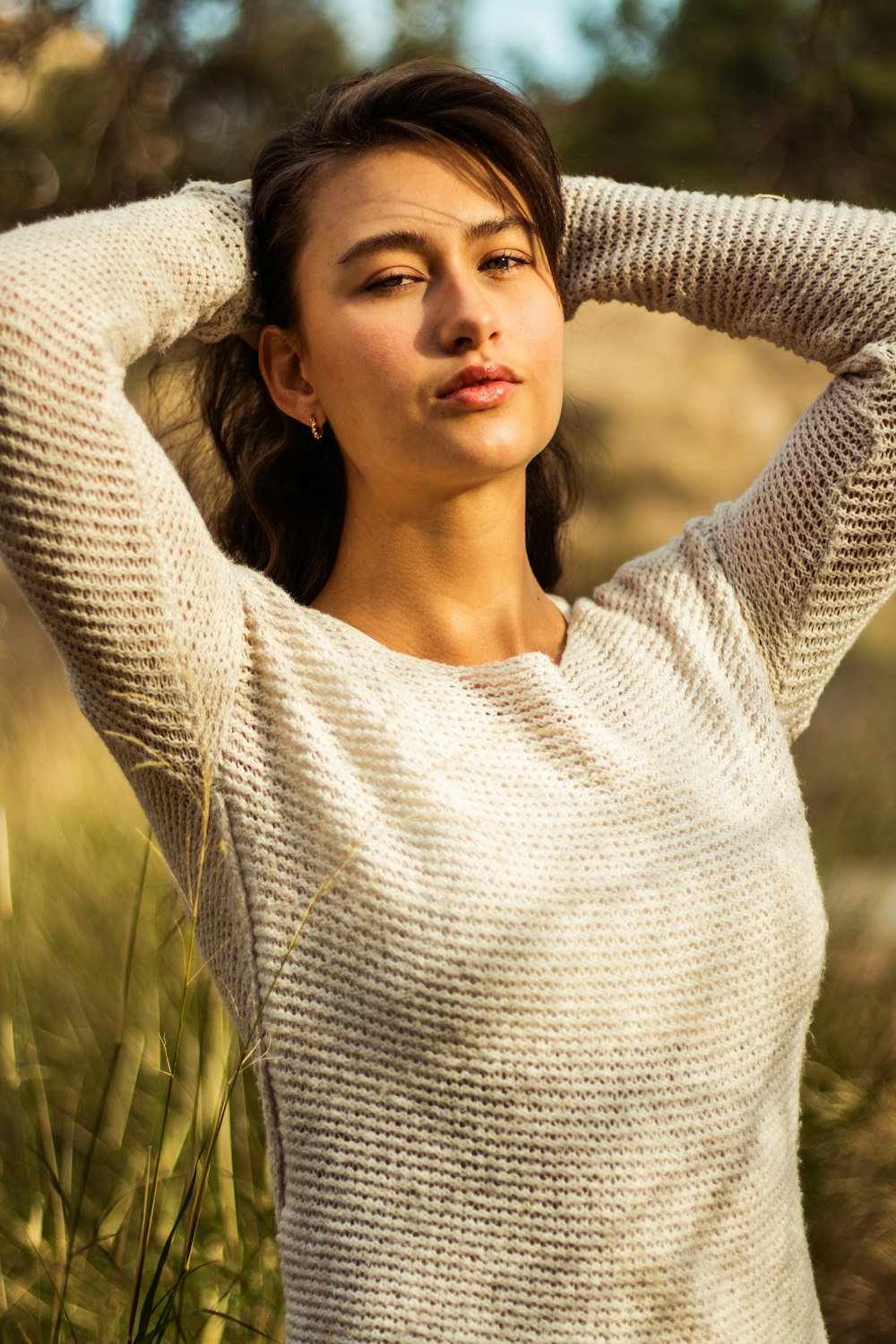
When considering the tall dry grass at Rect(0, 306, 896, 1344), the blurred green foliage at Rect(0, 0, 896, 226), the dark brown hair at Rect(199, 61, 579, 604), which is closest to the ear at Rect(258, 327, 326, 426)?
the dark brown hair at Rect(199, 61, 579, 604)

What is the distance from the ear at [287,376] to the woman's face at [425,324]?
54 mm

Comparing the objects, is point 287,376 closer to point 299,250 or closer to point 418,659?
point 299,250

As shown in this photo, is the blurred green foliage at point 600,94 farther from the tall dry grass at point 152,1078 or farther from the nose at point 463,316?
the nose at point 463,316

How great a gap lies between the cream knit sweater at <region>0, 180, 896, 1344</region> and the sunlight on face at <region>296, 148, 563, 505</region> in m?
0.18

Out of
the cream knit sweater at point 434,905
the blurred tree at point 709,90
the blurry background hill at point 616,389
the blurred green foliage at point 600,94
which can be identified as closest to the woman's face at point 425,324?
the cream knit sweater at point 434,905

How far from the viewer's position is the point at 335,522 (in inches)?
80.6

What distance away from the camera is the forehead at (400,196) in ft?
5.69

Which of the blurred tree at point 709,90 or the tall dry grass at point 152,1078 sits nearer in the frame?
the tall dry grass at point 152,1078

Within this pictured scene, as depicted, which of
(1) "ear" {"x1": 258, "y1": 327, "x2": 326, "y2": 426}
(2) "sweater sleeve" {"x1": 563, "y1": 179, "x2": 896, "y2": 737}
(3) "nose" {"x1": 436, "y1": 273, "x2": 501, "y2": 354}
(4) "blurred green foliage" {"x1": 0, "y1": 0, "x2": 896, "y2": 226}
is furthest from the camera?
(4) "blurred green foliage" {"x1": 0, "y1": 0, "x2": 896, "y2": 226}

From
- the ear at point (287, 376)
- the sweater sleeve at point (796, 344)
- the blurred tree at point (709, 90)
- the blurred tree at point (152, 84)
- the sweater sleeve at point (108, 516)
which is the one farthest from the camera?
the blurred tree at point (709, 90)

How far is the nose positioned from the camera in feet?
5.45

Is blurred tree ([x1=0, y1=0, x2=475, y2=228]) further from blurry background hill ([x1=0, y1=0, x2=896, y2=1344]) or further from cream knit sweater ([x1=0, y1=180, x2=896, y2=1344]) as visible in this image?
cream knit sweater ([x1=0, y1=180, x2=896, y2=1344])

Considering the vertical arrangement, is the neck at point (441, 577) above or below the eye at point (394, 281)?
below

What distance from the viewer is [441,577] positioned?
1839 mm
